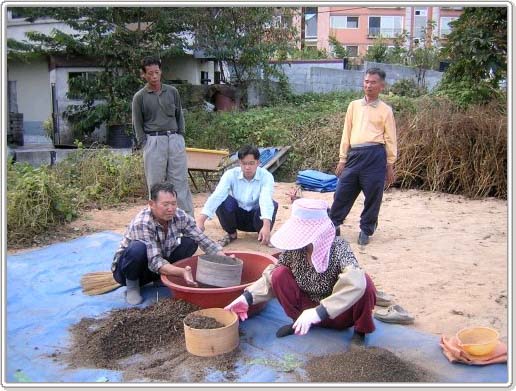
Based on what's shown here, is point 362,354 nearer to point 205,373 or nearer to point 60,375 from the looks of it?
point 205,373

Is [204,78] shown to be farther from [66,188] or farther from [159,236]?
[159,236]

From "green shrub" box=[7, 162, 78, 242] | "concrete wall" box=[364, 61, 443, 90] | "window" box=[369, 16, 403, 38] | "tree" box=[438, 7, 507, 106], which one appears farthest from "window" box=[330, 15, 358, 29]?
"green shrub" box=[7, 162, 78, 242]

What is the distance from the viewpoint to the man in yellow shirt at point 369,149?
4.47 m

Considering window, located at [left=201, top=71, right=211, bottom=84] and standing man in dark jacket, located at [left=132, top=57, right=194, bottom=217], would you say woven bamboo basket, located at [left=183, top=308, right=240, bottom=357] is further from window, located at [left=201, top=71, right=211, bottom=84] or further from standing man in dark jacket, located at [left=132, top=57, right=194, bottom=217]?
window, located at [left=201, top=71, right=211, bottom=84]

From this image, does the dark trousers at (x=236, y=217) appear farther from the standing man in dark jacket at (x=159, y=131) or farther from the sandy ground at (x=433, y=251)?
the standing man in dark jacket at (x=159, y=131)

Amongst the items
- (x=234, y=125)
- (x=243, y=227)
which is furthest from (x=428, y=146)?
(x=234, y=125)

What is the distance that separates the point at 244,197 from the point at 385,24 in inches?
1234

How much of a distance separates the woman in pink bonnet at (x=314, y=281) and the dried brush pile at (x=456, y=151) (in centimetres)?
459

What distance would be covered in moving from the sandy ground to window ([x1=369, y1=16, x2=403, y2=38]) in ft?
92.1

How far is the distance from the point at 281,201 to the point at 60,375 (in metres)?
4.62

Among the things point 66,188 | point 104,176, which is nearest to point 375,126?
point 66,188

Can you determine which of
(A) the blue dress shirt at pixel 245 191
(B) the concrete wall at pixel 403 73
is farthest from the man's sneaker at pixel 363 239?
(B) the concrete wall at pixel 403 73

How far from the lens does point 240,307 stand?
2.79 meters

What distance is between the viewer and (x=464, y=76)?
8.22 m
